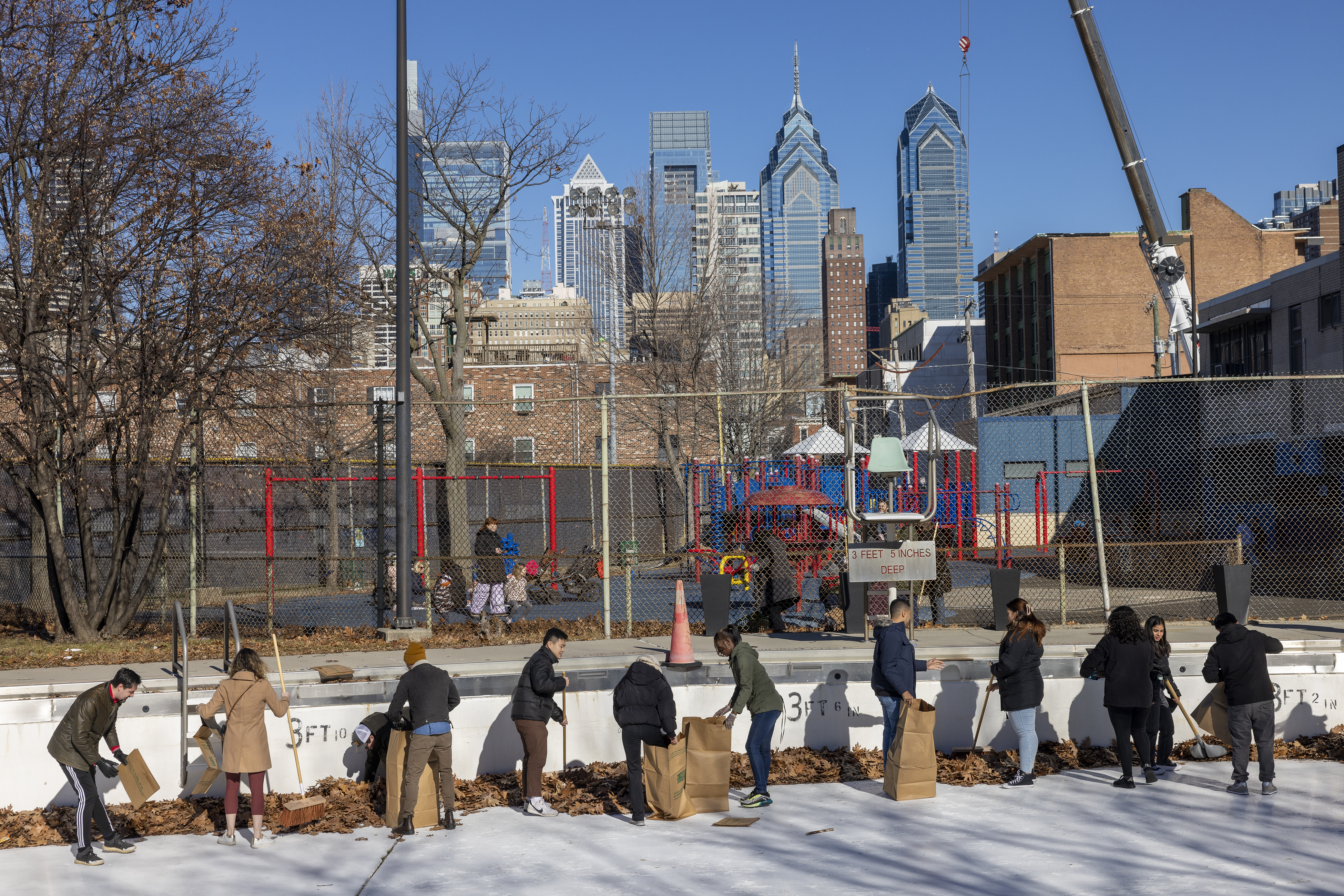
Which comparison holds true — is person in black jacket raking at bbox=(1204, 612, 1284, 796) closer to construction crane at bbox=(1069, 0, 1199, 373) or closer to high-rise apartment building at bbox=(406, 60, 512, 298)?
high-rise apartment building at bbox=(406, 60, 512, 298)

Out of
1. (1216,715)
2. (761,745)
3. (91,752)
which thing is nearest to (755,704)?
(761,745)

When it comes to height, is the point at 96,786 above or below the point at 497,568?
below

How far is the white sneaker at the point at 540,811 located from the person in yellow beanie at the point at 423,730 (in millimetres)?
594

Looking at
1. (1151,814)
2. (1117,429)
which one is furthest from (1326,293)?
(1151,814)

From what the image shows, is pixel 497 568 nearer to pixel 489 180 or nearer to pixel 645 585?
pixel 645 585

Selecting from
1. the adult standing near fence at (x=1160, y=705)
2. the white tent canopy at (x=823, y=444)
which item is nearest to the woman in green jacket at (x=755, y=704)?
the adult standing near fence at (x=1160, y=705)

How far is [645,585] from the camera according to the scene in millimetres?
20438

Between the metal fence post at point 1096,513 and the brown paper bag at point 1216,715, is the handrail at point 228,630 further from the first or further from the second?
the metal fence post at point 1096,513

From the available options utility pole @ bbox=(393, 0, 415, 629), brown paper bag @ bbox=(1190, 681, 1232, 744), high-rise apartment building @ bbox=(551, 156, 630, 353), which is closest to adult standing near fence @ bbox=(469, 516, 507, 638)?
utility pole @ bbox=(393, 0, 415, 629)

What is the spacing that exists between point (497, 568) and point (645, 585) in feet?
13.4

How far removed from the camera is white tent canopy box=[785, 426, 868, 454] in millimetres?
23938

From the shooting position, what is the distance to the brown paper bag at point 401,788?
8523mm

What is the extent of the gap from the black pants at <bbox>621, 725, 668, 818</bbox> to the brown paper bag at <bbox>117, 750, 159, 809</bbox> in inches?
140

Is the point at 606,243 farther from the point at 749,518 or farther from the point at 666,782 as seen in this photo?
the point at 666,782
